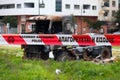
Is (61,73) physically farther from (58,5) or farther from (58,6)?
(58,5)

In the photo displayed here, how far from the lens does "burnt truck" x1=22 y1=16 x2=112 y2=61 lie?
21344 mm

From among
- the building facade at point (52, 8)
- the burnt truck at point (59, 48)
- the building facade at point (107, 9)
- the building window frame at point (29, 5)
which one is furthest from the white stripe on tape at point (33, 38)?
the building facade at point (107, 9)

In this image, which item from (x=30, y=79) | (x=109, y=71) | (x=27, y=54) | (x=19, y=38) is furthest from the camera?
(x=27, y=54)

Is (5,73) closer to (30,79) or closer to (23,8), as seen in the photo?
(30,79)

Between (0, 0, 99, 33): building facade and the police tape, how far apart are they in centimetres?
7379

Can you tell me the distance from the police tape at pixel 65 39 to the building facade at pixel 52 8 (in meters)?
73.8

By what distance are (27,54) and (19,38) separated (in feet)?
15.6

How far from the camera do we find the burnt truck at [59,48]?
Result: 21.3 meters

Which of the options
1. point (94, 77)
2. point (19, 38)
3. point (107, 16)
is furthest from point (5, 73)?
point (107, 16)

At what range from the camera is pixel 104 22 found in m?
98.8

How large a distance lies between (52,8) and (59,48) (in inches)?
2898

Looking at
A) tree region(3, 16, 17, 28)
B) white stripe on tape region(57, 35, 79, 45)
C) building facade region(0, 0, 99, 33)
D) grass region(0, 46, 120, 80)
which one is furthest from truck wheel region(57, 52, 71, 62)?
tree region(3, 16, 17, 28)

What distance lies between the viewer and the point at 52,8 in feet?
311

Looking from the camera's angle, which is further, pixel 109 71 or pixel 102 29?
pixel 102 29
